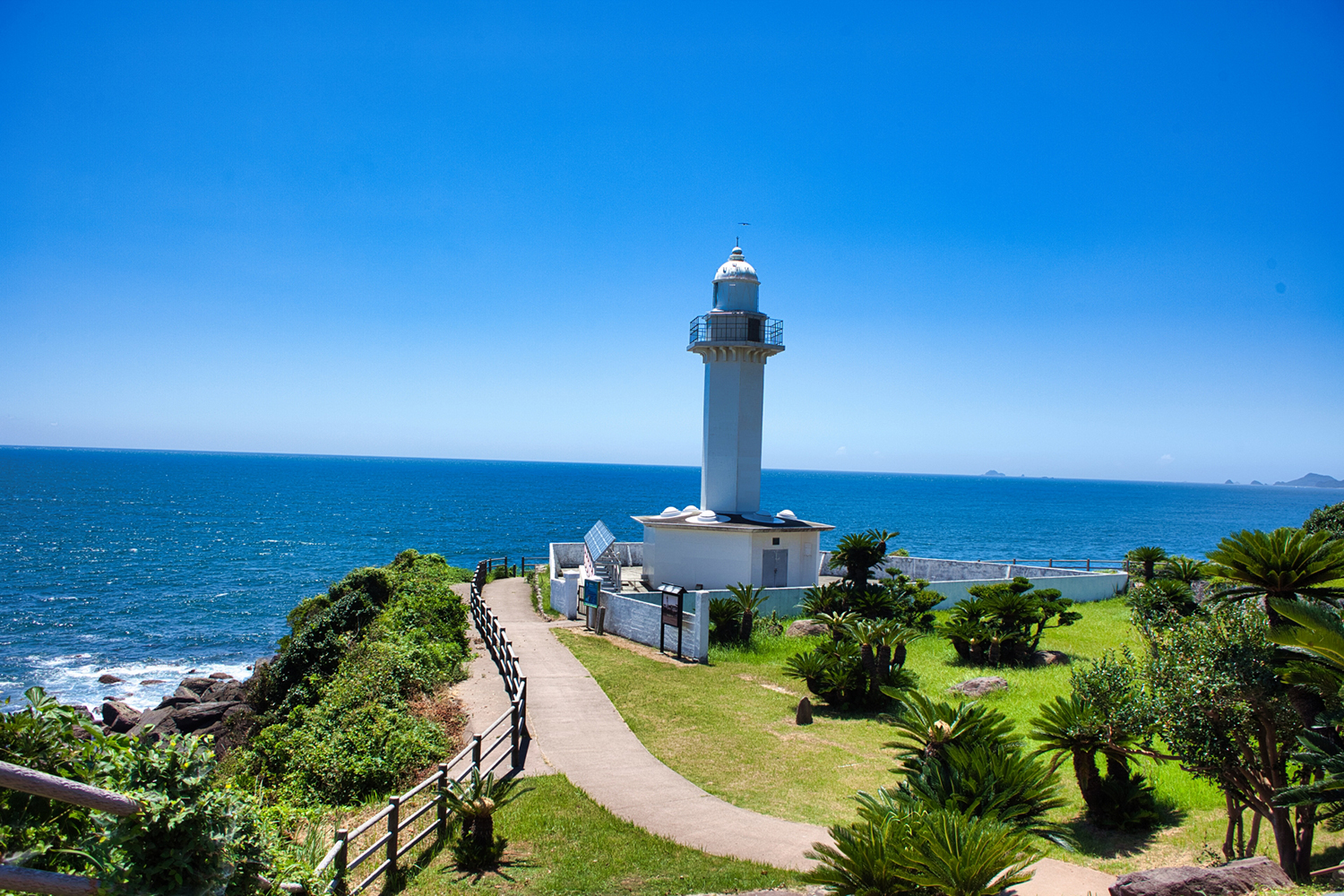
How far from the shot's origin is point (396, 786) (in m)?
11.8

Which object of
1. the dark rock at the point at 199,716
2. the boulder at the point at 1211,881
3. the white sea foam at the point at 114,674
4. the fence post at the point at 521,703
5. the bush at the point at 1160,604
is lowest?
the white sea foam at the point at 114,674

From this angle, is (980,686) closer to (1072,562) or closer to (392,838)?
(392,838)

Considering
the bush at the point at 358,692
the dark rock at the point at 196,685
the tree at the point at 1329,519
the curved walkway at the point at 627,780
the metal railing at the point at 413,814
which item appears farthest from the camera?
the tree at the point at 1329,519

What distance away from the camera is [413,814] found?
1025 centimetres

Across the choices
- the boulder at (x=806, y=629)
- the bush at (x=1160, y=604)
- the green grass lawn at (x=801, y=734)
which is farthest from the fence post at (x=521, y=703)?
the boulder at (x=806, y=629)

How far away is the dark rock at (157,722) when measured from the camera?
20.7 metres

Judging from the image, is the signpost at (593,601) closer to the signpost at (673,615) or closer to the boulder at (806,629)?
the signpost at (673,615)

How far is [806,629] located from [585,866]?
14765mm

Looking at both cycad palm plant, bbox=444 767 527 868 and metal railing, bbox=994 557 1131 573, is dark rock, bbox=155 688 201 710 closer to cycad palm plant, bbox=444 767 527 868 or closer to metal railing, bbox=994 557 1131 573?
cycad palm plant, bbox=444 767 527 868

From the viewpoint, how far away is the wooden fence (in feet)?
11.6

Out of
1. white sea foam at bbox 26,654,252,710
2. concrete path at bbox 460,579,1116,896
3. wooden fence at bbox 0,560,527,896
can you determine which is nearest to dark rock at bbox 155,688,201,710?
white sea foam at bbox 26,654,252,710

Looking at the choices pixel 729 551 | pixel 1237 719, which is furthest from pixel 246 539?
pixel 1237 719

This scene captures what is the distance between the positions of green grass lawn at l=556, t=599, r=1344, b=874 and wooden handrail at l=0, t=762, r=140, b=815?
8838 millimetres

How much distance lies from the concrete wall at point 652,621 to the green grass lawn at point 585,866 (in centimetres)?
1022
